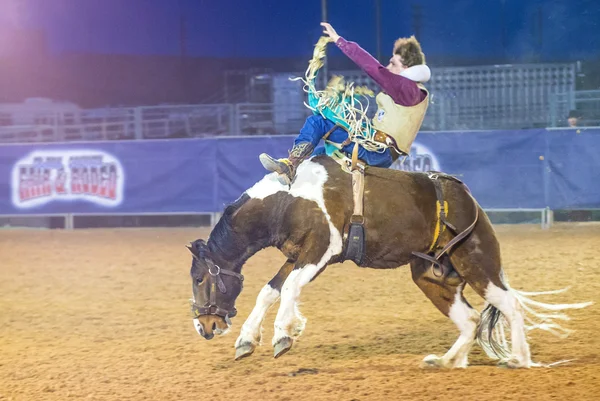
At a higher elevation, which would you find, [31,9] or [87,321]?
[31,9]

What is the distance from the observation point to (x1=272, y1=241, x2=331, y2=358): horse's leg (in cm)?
494

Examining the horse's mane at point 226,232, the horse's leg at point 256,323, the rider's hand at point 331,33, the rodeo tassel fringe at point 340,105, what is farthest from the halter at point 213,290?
the rider's hand at point 331,33

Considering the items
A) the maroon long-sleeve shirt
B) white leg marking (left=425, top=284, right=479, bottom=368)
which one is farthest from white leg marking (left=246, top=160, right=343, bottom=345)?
white leg marking (left=425, top=284, right=479, bottom=368)

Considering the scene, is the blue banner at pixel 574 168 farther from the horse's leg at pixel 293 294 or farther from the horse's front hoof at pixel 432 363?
the horse's leg at pixel 293 294

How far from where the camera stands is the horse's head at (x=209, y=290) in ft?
17.6

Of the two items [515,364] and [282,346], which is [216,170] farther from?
[515,364]

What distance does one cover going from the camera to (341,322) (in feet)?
23.2

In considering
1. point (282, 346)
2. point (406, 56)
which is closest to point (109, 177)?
point (406, 56)

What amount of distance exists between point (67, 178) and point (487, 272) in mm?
11630

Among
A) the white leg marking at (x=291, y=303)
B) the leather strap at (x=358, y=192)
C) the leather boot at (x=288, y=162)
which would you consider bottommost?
the white leg marking at (x=291, y=303)

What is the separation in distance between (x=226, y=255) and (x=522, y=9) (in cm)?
2277

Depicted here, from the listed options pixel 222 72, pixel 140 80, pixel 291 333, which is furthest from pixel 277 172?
pixel 140 80

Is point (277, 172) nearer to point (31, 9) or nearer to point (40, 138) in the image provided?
point (40, 138)

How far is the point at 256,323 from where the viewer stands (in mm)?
5125
